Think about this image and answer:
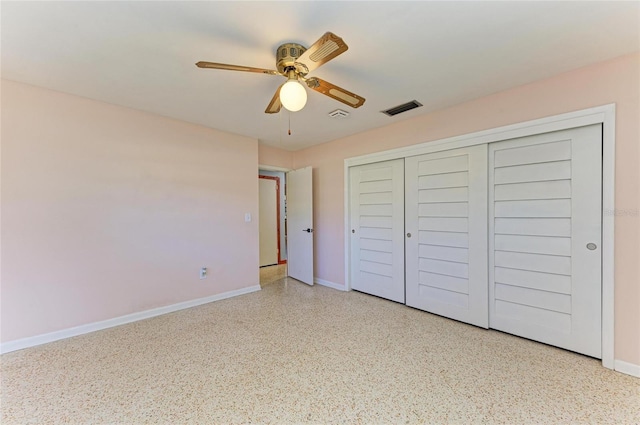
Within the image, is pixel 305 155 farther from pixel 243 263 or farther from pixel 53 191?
pixel 53 191

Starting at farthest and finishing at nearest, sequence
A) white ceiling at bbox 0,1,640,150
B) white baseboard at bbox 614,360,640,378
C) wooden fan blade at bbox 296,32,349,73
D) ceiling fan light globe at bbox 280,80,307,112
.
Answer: white baseboard at bbox 614,360,640,378 → ceiling fan light globe at bbox 280,80,307,112 → white ceiling at bbox 0,1,640,150 → wooden fan blade at bbox 296,32,349,73

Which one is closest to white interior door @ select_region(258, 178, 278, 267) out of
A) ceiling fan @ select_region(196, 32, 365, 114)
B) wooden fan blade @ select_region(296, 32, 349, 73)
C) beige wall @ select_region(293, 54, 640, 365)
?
beige wall @ select_region(293, 54, 640, 365)

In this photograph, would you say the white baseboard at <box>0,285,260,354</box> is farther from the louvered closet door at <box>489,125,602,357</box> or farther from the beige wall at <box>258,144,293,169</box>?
the louvered closet door at <box>489,125,602,357</box>

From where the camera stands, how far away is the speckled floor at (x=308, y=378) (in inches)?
60.8

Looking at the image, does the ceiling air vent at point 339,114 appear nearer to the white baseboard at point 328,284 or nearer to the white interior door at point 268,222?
the white baseboard at point 328,284

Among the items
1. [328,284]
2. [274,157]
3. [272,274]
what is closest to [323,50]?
[274,157]

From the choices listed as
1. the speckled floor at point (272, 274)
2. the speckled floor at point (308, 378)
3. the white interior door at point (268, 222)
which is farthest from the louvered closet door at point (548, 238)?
the white interior door at point (268, 222)

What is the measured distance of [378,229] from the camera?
140 inches

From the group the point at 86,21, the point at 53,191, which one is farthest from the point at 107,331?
the point at 86,21

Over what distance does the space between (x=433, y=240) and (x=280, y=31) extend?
2541 millimetres

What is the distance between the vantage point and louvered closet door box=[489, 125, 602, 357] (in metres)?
2.07

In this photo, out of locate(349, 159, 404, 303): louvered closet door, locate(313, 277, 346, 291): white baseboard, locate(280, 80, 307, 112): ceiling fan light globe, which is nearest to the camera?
locate(280, 80, 307, 112): ceiling fan light globe

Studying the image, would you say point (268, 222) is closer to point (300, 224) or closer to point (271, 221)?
point (271, 221)

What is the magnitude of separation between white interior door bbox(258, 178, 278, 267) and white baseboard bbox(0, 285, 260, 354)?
2030 millimetres
